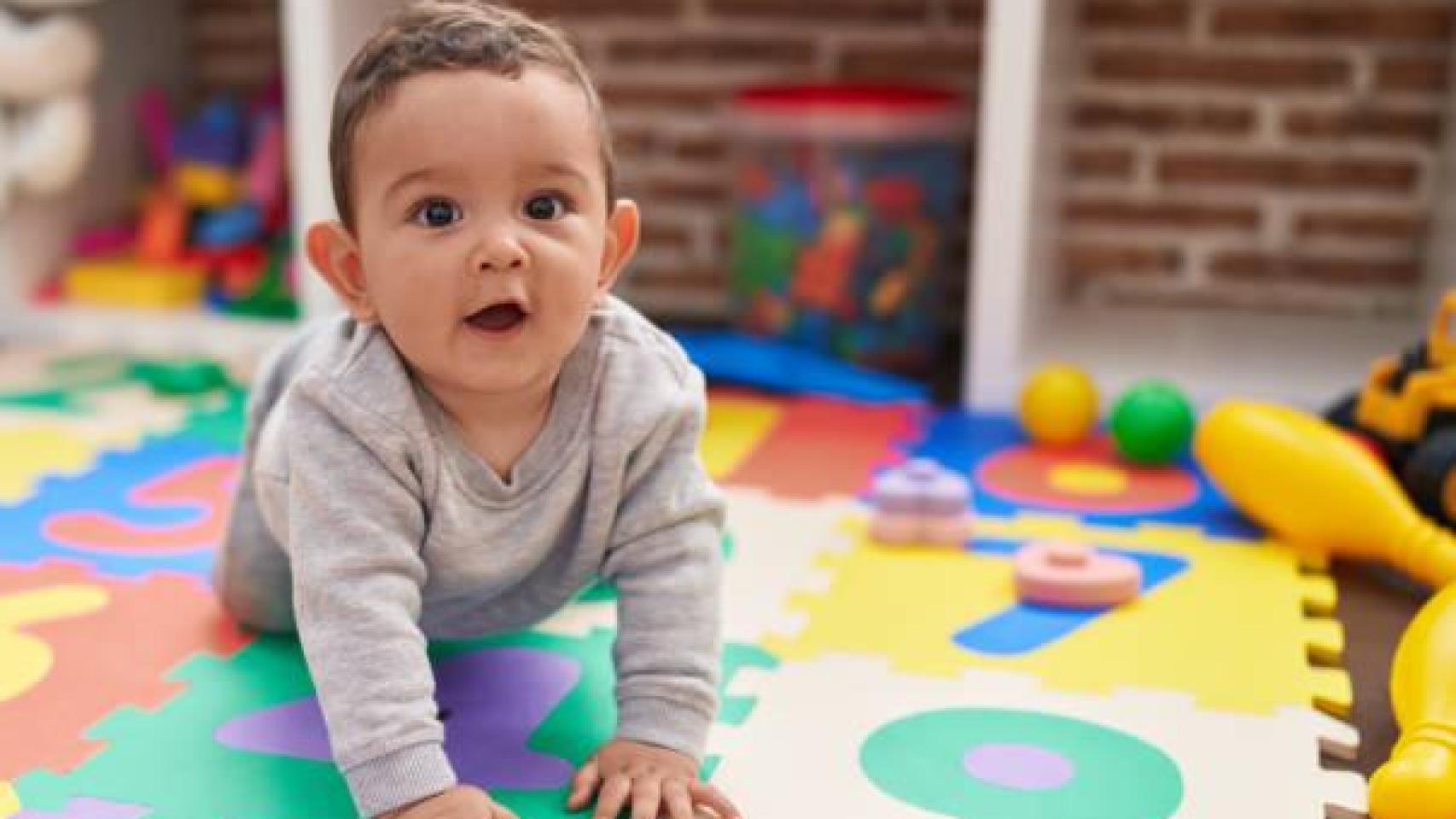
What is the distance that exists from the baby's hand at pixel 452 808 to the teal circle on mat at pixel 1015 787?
19 cm

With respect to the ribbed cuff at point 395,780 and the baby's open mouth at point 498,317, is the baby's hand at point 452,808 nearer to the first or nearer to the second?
the ribbed cuff at point 395,780

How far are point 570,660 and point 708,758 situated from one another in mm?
151

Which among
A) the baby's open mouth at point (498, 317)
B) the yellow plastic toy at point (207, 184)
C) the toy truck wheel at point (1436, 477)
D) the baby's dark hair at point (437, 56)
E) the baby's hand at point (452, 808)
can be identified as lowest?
the baby's hand at point (452, 808)

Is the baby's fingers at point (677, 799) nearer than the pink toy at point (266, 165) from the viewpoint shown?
Yes

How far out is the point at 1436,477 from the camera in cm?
107

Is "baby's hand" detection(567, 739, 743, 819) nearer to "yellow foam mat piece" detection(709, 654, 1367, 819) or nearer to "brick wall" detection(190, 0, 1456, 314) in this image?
"yellow foam mat piece" detection(709, 654, 1367, 819)

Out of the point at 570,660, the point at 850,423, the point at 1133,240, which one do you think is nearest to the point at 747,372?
the point at 850,423

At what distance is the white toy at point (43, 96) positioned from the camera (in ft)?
5.21

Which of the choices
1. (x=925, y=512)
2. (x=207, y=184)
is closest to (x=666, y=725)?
(x=925, y=512)

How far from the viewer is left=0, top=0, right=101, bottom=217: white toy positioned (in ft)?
5.21

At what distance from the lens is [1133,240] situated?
5.75 feet

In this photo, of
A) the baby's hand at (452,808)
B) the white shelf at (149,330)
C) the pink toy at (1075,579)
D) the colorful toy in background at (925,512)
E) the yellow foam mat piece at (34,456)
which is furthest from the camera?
the white shelf at (149,330)

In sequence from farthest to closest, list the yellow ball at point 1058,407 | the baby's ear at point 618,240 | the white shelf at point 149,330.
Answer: the white shelf at point 149,330 → the yellow ball at point 1058,407 → the baby's ear at point 618,240

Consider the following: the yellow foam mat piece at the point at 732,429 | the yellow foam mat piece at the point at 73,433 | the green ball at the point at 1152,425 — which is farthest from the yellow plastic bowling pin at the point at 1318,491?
the yellow foam mat piece at the point at 73,433
